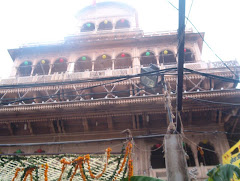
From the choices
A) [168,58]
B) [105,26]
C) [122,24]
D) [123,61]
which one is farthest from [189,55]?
[105,26]

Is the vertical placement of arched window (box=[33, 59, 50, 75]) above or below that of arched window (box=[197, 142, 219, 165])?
above

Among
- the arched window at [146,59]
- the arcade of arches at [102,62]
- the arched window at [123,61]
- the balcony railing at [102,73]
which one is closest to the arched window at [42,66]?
the arcade of arches at [102,62]

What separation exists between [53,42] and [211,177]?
1620 cm

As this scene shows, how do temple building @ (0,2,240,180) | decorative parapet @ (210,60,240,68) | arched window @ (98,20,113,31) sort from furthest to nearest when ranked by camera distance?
1. arched window @ (98,20,113,31)
2. decorative parapet @ (210,60,240,68)
3. temple building @ (0,2,240,180)

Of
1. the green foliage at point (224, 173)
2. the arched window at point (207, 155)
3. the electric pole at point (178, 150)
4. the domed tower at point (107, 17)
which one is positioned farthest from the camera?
the domed tower at point (107, 17)

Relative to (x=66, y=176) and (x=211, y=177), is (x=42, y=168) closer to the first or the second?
(x=66, y=176)

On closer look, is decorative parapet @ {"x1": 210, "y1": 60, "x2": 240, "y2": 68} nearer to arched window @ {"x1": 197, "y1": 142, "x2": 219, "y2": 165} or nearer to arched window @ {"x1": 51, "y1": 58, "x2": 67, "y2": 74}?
arched window @ {"x1": 197, "y1": 142, "x2": 219, "y2": 165}

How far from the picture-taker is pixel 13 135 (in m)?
11.2

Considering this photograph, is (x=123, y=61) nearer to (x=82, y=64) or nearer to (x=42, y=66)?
(x=82, y=64)

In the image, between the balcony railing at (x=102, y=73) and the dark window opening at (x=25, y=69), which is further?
the dark window opening at (x=25, y=69)

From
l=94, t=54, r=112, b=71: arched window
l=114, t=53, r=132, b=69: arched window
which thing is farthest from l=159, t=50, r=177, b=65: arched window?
l=94, t=54, r=112, b=71: arched window

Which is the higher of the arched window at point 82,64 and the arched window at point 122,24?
the arched window at point 122,24

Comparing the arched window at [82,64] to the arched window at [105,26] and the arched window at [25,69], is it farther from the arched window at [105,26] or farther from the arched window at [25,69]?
the arched window at [105,26]

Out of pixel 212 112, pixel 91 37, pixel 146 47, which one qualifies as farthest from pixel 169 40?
pixel 212 112
